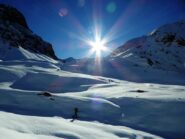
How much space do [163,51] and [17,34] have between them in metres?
30.0

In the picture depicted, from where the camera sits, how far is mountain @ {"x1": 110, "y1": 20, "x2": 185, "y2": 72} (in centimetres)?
4445

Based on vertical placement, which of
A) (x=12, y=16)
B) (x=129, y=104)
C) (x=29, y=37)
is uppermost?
(x=12, y=16)

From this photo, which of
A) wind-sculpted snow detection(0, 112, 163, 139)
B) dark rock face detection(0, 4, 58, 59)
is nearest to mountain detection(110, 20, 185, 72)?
dark rock face detection(0, 4, 58, 59)

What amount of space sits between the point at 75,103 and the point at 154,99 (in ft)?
14.1

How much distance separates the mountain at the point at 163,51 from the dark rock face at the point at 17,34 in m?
16.6

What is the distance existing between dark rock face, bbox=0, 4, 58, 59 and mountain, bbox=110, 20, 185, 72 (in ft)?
54.5

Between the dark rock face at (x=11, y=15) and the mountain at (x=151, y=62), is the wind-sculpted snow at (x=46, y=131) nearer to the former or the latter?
the mountain at (x=151, y=62)

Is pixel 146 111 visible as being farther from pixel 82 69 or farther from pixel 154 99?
pixel 82 69

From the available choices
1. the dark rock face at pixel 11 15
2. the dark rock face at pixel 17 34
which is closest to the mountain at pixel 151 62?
the dark rock face at pixel 17 34

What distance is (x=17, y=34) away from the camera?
173ft

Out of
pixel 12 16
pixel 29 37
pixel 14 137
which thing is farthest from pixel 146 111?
pixel 12 16

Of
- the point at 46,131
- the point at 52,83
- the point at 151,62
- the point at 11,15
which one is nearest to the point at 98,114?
the point at 46,131

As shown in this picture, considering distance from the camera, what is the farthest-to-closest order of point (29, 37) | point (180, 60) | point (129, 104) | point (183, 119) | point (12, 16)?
point (12, 16), point (29, 37), point (180, 60), point (129, 104), point (183, 119)

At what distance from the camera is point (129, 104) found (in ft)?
45.5
